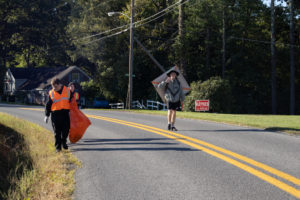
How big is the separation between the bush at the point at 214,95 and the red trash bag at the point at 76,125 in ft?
64.8

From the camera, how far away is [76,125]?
10078 millimetres

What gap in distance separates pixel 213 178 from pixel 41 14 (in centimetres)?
7295

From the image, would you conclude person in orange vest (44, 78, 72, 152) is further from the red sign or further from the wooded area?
the wooded area

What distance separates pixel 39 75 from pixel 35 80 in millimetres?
1245

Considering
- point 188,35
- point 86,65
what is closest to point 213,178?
point 188,35

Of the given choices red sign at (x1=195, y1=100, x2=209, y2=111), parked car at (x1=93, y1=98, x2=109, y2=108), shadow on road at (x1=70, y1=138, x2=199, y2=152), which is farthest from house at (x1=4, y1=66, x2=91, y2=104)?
shadow on road at (x1=70, y1=138, x2=199, y2=152)

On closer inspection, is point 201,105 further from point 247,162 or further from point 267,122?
point 247,162

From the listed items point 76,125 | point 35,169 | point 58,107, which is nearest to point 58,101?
point 58,107

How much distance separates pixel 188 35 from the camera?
1462 inches

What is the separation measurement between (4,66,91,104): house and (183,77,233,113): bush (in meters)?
32.7

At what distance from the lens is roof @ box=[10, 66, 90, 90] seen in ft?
203

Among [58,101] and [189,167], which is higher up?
[58,101]

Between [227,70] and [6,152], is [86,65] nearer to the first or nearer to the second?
[227,70]

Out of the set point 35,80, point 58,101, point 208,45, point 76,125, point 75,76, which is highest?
point 208,45
